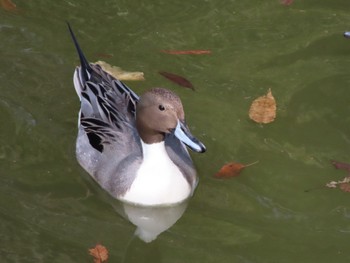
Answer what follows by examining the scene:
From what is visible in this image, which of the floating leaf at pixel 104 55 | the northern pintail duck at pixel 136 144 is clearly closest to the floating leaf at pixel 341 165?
the northern pintail duck at pixel 136 144

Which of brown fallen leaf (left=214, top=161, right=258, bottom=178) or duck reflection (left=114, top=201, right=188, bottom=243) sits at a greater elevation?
brown fallen leaf (left=214, top=161, right=258, bottom=178)

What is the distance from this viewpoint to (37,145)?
21.5 ft

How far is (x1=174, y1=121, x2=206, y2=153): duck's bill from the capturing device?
5633 millimetres

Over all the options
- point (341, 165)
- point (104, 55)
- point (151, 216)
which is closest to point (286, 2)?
point (104, 55)

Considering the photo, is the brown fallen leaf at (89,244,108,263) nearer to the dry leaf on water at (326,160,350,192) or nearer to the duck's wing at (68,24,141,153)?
the duck's wing at (68,24,141,153)

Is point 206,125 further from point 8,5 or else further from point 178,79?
point 8,5

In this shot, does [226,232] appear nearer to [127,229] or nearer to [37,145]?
[127,229]

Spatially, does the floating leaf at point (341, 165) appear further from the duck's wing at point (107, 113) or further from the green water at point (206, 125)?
the duck's wing at point (107, 113)

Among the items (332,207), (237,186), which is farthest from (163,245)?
(332,207)

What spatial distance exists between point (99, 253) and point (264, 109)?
193 cm

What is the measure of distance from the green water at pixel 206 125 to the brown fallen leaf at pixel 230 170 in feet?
0.16

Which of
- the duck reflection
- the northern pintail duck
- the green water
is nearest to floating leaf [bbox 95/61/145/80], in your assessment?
the green water

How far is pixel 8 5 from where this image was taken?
26.3 feet

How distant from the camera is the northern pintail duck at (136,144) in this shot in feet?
19.2
